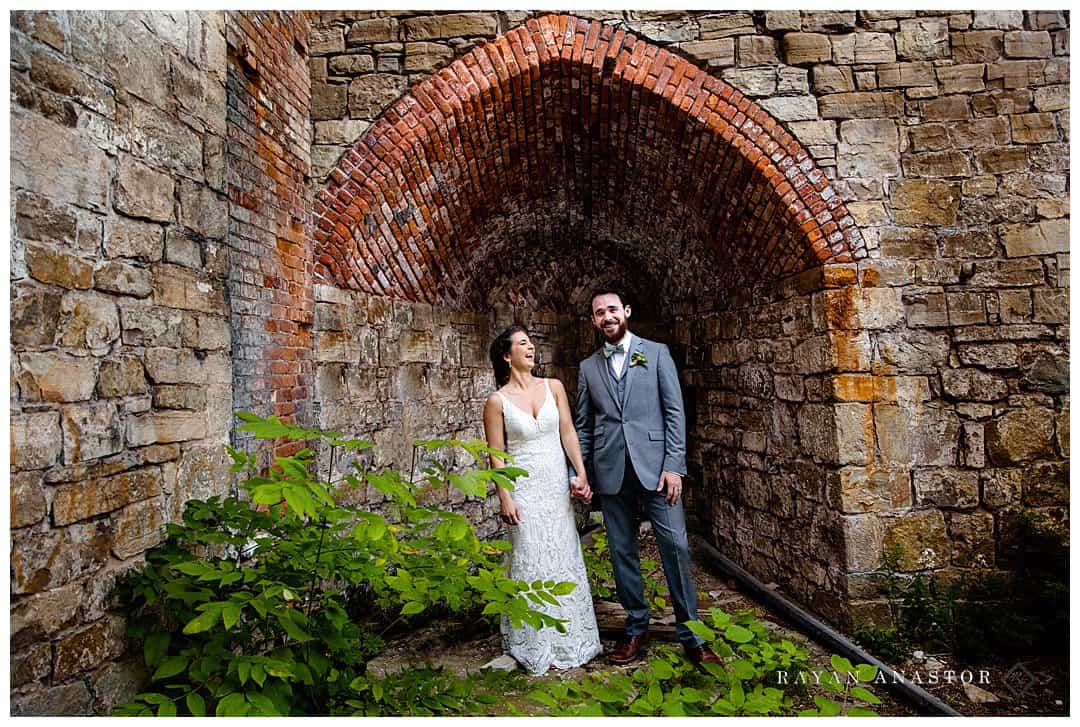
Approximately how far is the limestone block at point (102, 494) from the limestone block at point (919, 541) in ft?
12.6

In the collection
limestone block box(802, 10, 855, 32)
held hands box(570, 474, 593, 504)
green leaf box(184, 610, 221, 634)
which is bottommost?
green leaf box(184, 610, 221, 634)

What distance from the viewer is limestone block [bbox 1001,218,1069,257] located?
3.86m

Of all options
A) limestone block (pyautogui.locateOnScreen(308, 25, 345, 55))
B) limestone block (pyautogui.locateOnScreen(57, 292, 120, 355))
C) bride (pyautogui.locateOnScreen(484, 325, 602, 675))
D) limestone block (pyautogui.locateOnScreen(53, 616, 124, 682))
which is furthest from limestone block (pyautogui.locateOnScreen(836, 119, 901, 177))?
limestone block (pyautogui.locateOnScreen(53, 616, 124, 682))

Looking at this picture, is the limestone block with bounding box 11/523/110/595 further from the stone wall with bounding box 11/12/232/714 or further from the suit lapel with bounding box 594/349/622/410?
the suit lapel with bounding box 594/349/622/410

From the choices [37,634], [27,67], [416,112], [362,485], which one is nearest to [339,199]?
[416,112]

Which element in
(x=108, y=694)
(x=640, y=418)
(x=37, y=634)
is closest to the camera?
(x=37, y=634)

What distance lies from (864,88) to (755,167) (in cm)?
81

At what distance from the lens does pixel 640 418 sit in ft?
11.5

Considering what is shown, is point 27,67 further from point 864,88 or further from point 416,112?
point 864,88

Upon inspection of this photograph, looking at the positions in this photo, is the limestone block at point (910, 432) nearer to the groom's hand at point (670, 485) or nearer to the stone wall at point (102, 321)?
the groom's hand at point (670, 485)

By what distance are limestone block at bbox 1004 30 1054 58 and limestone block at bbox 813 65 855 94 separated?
35.3 inches

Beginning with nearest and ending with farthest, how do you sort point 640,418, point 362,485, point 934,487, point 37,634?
point 37,634 < point 640,418 < point 934,487 < point 362,485

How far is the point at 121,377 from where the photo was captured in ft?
7.68

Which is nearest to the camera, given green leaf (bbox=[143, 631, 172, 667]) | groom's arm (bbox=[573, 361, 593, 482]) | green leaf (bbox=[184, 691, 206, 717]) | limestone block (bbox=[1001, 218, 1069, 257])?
green leaf (bbox=[184, 691, 206, 717])
